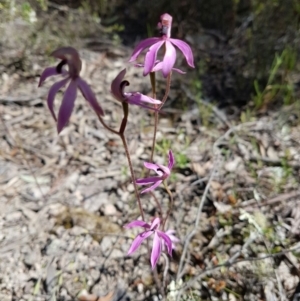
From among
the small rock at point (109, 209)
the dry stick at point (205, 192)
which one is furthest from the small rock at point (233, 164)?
the small rock at point (109, 209)

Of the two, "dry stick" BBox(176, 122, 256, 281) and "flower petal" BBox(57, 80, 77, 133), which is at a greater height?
"flower petal" BBox(57, 80, 77, 133)

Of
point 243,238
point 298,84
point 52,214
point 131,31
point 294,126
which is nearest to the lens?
point 243,238

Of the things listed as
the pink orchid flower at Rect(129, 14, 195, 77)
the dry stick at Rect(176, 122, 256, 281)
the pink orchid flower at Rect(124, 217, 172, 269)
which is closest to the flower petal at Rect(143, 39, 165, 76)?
the pink orchid flower at Rect(129, 14, 195, 77)

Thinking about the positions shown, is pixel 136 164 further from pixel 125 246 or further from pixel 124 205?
pixel 125 246

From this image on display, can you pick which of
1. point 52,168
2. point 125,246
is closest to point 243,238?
point 125,246

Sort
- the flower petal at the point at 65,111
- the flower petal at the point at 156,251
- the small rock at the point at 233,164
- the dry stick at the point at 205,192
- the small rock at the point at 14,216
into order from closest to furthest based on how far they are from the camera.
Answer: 1. the flower petal at the point at 65,111
2. the flower petal at the point at 156,251
3. the dry stick at the point at 205,192
4. the small rock at the point at 14,216
5. the small rock at the point at 233,164

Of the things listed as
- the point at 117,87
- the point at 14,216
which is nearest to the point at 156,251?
the point at 117,87

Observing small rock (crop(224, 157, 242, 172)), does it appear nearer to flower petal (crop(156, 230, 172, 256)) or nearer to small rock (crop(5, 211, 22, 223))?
flower petal (crop(156, 230, 172, 256))

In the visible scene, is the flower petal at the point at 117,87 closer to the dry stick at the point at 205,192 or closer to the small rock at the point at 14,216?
the dry stick at the point at 205,192

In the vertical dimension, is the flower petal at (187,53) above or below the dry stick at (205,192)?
above

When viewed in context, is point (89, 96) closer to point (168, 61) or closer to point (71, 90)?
point (71, 90)

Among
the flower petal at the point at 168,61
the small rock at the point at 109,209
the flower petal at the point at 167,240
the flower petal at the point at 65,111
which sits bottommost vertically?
the small rock at the point at 109,209
